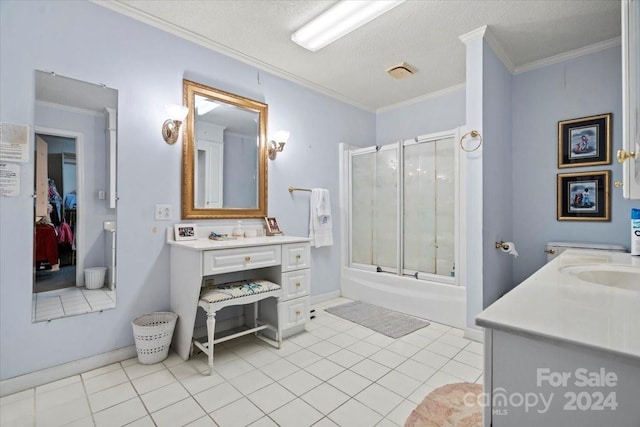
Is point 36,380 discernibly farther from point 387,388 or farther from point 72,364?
point 387,388

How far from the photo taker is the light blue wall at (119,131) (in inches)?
70.6

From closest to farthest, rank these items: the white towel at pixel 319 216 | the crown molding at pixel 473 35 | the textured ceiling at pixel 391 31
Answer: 1. the textured ceiling at pixel 391 31
2. the crown molding at pixel 473 35
3. the white towel at pixel 319 216

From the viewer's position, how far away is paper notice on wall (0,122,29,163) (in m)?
1.76

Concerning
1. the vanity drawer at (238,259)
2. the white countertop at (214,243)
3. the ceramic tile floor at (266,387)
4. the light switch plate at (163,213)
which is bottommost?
the ceramic tile floor at (266,387)

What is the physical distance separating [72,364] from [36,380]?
6.8 inches

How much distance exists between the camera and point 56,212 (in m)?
1.95

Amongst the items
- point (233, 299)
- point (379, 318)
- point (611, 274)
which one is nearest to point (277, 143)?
point (233, 299)

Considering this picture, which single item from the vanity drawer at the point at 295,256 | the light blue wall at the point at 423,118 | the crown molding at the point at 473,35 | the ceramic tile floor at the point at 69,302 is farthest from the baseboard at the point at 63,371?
the light blue wall at the point at 423,118

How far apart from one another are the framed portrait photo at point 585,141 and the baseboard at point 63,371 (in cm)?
401

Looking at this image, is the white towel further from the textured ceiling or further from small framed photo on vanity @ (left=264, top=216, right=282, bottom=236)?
the textured ceiling

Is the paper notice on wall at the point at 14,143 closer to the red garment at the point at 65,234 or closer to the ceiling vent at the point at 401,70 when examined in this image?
the red garment at the point at 65,234

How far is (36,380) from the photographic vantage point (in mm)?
1837

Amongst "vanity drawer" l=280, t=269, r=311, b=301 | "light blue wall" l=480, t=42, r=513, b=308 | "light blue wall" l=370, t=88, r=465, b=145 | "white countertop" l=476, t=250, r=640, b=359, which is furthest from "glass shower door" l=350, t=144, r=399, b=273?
"white countertop" l=476, t=250, r=640, b=359

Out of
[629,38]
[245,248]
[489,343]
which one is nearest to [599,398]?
[489,343]
